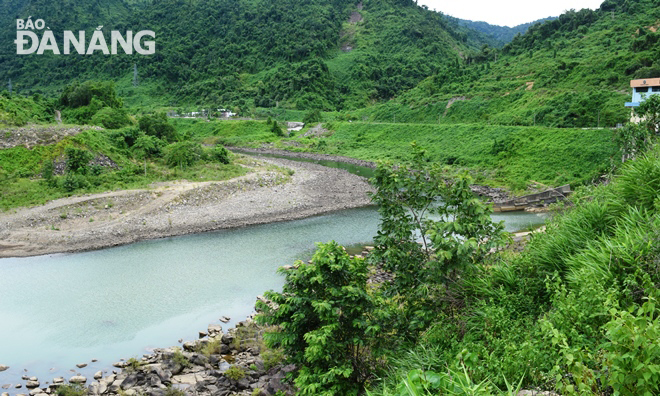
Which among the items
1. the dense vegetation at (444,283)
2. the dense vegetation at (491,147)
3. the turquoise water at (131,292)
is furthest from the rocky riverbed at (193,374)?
the dense vegetation at (491,147)

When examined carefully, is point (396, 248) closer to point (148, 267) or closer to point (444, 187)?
point (444, 187)

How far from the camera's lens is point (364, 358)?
800 centimetres

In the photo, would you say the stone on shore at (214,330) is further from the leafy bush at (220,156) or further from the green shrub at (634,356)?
the leafy bush at (220,156)

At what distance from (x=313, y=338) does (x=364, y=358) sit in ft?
4.84

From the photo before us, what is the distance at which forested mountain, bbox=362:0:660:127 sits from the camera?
4322 cm

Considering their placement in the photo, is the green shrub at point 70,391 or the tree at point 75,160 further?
the tree at point 75,160

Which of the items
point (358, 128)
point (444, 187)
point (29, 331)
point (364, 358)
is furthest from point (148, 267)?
point (358, 128)

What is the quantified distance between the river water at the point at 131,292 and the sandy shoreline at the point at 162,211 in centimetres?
127

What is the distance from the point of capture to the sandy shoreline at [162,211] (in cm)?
2256

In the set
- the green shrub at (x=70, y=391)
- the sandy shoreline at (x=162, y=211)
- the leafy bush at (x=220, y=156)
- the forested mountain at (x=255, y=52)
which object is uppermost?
the forested mountain at (x=255, y=52)

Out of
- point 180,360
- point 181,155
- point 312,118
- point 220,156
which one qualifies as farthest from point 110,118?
point 312,118

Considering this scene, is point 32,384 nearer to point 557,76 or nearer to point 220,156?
point 220,156

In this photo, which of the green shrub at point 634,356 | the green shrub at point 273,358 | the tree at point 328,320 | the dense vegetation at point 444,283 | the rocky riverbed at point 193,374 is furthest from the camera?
the green shrub at point 273,358

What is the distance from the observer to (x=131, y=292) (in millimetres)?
17328
